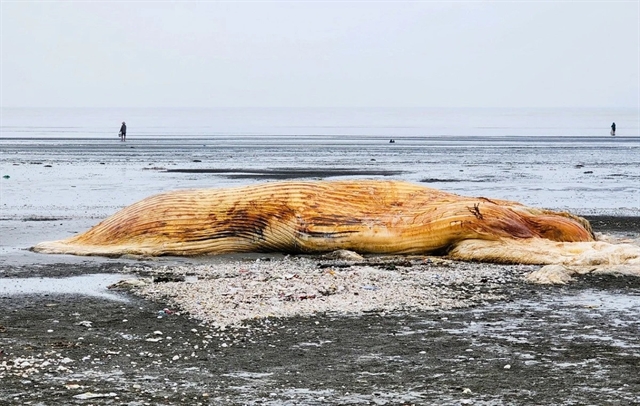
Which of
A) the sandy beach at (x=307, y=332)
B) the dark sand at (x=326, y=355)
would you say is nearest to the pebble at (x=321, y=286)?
the sandy beach at (x=307, y=332)

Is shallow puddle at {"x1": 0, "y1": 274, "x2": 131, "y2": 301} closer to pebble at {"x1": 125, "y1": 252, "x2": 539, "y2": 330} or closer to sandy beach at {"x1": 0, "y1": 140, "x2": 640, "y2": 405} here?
sandy beach at {"x1": 0, "y1": 140, "x2": 640, "y2": 405}

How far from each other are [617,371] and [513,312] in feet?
8.26

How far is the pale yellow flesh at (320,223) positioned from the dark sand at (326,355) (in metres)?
3.54

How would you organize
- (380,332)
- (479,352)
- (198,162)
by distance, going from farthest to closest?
1. (198,162)
2. (380,332)
3. (479,352)

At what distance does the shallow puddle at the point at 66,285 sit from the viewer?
36.5ft

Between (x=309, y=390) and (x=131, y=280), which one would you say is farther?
(x=131, y=280)

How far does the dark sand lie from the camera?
6.92m

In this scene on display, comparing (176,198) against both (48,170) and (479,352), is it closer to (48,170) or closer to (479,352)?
(479,352)

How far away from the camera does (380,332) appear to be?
29.5 feet

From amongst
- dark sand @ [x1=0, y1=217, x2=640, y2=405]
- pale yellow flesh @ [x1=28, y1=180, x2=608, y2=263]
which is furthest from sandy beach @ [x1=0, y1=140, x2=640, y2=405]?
pale yellow flesh @ [x1=28, y1=180, x2=608, y2=263]

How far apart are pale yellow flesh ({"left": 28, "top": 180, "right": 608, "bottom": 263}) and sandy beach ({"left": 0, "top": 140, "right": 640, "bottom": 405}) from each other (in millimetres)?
394

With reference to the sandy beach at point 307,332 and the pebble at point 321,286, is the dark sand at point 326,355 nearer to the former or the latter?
the sandy beach at point 307,332

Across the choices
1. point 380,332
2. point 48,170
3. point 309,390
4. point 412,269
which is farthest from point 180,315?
point 48,170

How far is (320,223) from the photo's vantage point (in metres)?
14.5
